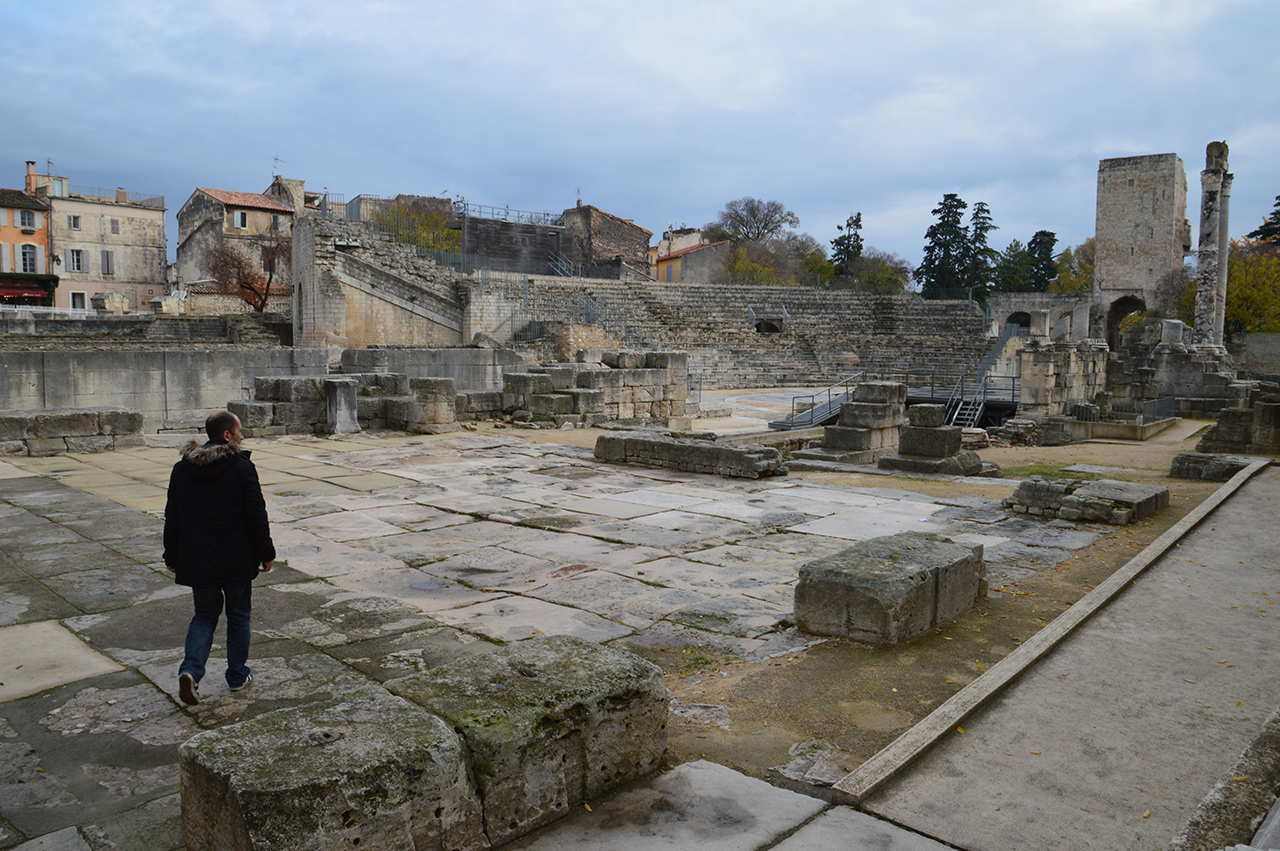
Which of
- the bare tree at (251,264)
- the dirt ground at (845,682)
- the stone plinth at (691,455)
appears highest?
the bare tree at (251,264)

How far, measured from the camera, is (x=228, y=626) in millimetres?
4043

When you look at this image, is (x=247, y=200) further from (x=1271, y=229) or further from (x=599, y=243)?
(x=1271, y=229)

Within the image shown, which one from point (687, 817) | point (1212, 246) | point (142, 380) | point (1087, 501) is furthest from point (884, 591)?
point (1212, 246)

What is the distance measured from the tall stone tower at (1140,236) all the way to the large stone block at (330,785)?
51.1 m

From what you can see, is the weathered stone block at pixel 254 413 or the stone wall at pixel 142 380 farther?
the weathered stone block at pixel 254 413

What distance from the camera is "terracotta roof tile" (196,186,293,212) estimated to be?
48406 millimetres

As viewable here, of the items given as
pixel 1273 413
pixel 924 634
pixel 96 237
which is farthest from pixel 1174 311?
pixel 96 237

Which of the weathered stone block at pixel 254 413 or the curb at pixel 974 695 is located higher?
the weathered stone block at pixel 254 413

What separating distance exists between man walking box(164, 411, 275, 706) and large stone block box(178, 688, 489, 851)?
1257 millimetres

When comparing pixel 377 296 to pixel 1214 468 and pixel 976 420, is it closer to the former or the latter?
pixel 976 420

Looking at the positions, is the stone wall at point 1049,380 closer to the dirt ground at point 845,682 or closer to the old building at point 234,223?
the dirt ground at point 845,682

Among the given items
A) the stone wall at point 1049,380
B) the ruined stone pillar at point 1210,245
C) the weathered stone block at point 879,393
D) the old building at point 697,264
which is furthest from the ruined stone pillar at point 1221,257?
the old building at point 697,264

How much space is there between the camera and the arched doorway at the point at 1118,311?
50219 mm

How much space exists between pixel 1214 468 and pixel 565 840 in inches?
496
